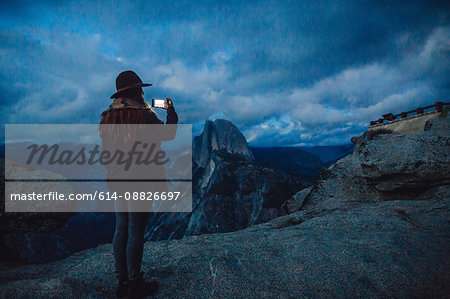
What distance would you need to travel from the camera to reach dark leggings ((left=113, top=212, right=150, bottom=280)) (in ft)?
8.54

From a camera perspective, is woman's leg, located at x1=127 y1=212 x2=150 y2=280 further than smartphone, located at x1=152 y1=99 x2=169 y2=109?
No

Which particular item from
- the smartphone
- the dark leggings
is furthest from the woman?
the smartphone

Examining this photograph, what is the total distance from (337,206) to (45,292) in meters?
8.76

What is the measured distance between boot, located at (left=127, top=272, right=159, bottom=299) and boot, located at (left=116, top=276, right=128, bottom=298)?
0.38 feet

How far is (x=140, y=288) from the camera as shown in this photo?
2.71m

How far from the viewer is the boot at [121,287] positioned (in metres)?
2.67

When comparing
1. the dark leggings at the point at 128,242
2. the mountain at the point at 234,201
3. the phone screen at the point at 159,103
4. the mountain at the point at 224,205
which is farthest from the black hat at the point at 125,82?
the mountain at the point at 224,205

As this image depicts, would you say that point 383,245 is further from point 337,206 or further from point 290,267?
point 337,206

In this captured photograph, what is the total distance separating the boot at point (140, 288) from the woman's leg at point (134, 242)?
0.07m

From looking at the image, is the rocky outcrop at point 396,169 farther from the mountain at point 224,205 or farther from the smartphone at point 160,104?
the mountain at point 224,205

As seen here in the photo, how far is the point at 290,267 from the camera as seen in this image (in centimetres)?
336

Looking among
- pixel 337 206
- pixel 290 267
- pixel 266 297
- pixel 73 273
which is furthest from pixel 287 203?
pixel 73 273

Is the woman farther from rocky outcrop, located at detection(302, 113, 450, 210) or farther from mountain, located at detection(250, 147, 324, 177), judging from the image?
mountain, located at detection(250, 147, 324, 177)

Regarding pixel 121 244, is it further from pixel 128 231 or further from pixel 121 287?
pixel 121 287
